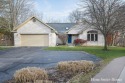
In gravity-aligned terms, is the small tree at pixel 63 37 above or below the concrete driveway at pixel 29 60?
above

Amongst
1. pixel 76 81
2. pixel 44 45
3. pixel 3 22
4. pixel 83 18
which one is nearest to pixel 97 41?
pixel 44 45

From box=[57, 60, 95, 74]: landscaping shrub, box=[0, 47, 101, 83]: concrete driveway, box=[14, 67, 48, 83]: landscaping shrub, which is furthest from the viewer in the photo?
box=[0, 47, 101, 83]: concrete driveway

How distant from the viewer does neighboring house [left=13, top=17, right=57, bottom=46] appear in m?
40.3

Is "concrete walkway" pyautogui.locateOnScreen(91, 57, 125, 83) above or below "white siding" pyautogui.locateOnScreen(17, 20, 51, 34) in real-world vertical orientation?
below

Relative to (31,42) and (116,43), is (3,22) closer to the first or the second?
(31,42)

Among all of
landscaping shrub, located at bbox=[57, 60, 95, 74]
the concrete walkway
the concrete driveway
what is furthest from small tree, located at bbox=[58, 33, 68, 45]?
the concrete walkway

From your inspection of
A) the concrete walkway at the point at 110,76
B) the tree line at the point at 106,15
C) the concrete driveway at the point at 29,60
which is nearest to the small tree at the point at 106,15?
the tree line at the point at 106,15

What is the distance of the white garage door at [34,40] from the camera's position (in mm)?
40312

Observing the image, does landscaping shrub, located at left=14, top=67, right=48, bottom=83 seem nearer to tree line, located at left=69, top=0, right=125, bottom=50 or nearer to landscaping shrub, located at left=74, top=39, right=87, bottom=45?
tree line, located at left=69, top=0, right=125, bottom=50

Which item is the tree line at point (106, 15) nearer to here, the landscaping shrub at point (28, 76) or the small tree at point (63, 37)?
the small tree at point (63, 37)

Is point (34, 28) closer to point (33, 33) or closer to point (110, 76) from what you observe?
point (33, 33)

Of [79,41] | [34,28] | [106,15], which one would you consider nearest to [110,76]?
[106,15]

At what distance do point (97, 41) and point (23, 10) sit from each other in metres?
19.4

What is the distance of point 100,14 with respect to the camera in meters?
30.2
